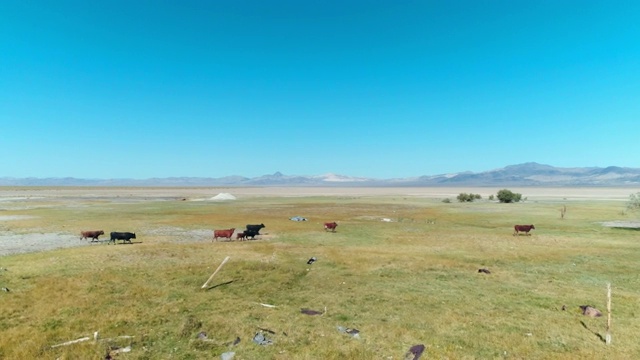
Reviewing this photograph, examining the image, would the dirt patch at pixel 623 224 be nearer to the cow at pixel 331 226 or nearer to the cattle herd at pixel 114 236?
the cow at pixel 331 226

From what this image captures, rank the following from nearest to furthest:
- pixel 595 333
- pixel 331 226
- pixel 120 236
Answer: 1. pixel 595 333
2. pixel 120 236
3. pixel 331 226

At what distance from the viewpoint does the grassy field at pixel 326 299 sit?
11398 mm

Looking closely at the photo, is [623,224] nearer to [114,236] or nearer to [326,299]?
[326,299]

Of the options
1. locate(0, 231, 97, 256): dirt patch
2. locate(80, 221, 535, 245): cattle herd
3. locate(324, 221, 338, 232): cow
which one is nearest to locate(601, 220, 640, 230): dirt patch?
locate(80, 221, 535, 245): cattle herd

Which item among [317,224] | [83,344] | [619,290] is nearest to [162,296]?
[83,344]

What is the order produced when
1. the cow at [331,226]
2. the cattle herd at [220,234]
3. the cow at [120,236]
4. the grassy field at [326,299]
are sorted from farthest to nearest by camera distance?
the cow at [331,226], the cattle herd at [220,234], the cow at [120,236], the grassy field at [326,299]

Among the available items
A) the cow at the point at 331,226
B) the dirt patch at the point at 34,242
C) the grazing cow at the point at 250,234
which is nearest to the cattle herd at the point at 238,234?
the grazing cow at the point at 250,234

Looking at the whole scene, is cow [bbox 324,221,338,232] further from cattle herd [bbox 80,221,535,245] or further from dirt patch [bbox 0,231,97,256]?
dirt patch [bbox 0,231,97,256]

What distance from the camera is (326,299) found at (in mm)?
15883

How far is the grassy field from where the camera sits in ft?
37.4

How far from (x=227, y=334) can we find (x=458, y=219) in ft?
140

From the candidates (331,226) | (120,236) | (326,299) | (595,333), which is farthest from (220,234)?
(595,333)

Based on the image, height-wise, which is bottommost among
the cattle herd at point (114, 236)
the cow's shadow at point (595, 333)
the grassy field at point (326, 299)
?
the cow's shadow at point (595, 333)

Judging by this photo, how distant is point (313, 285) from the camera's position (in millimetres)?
18078
